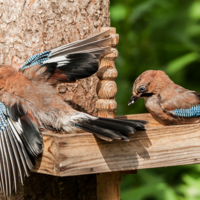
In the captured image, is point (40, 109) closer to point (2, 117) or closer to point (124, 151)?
point (2, 117)

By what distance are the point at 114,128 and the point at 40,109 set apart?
27.5 inches

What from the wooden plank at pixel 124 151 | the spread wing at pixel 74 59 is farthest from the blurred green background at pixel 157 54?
the wooden plank at pixel 124 151

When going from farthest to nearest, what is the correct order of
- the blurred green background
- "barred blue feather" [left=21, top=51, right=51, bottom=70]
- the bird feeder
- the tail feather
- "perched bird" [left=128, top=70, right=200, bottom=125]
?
the blurred green background
"perched bird" [left=128, top=70, right=200, bottom=125]
"barred blue feather" [left=21, top=51, right=51, bottom=70]
the bird feeder
the tail feather

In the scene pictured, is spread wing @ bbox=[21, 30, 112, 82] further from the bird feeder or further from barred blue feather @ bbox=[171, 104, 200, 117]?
barred blue feather @ bbox=[171, 104, 200, 117]

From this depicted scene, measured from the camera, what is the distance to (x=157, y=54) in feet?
16.7

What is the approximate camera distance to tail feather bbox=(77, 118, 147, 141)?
5.99ft

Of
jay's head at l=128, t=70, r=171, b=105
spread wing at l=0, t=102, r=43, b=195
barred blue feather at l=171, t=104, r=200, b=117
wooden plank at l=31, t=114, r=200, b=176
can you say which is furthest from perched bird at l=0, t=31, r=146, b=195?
barred blue feather at l=171, t=104, r=200, b=117

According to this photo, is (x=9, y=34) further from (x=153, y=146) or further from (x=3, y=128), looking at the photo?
(x=153, y=146)

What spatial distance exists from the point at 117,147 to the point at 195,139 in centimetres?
56

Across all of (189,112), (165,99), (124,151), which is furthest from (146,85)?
(124,151)

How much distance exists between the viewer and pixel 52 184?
2.75m

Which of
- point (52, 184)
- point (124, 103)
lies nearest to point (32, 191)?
point (52, 184)

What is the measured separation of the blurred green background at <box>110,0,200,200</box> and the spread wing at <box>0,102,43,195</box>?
222cm

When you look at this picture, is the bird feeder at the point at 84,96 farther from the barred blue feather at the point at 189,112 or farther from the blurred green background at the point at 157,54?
the blurred green background at the point at 157,54
